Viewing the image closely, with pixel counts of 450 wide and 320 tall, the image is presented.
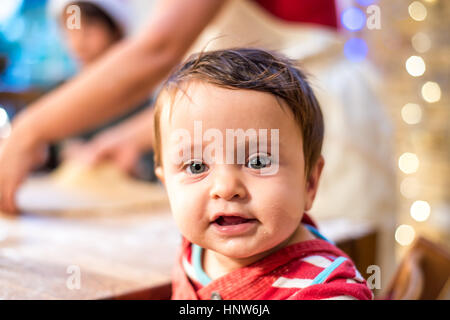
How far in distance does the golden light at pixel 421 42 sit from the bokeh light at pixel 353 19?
14.5 inches

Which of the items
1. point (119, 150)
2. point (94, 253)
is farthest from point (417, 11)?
point (94, 253)

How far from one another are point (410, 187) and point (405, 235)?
1.29 feet

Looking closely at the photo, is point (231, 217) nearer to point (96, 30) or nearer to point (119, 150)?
point (119, 150)

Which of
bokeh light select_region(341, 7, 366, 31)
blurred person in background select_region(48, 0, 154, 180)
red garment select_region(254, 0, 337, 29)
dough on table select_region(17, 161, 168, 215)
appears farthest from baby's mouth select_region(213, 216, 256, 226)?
bokeh light select_region(341, 7, 366, 31)

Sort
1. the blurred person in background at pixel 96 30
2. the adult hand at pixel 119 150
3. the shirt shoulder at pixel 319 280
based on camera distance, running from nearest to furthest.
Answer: the shirt shoulder at pixel 319 280
the adult hand at pixel 119 150
the blurred person in background at pixel 96 30

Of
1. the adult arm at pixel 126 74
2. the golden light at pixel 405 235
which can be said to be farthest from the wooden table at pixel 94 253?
the golden light at pixel 405 235

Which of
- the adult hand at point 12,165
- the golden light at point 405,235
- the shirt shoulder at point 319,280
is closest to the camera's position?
the shirt shoulder at point 319,280

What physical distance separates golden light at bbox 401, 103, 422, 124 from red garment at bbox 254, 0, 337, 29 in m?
1.51

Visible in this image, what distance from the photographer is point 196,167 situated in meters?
0.51

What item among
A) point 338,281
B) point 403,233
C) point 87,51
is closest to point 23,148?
point 338,281

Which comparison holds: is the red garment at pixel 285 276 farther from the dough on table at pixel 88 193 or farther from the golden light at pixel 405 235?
the golden light at pixel 405 235

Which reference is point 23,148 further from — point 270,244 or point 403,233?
point 403,233

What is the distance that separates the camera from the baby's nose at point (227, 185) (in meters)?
0.48
